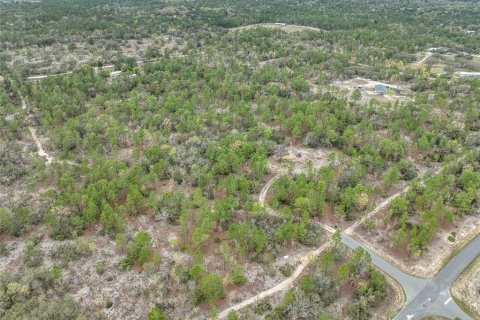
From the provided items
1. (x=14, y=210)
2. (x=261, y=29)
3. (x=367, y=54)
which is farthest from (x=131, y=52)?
(x=14, y=210)

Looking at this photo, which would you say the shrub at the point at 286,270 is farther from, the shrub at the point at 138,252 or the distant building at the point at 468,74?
the distant building at the point at 468,74

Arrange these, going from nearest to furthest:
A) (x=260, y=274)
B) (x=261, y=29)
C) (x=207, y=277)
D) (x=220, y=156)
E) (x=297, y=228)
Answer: (x=207, y=277) < (x=260, y=274) < (x=297, y=228) < (x=220, y=156) < (x=261, y=29)

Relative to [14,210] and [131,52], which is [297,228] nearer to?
[14,210]

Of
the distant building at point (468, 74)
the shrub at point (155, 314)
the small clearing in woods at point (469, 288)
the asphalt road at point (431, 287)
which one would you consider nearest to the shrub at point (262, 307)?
the shrub at point (155, 314)

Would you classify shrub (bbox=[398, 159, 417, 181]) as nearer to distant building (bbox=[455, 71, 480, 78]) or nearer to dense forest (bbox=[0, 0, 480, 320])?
dense forest (bbox=[0, 0, 480, 320])

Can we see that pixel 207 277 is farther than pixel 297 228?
No

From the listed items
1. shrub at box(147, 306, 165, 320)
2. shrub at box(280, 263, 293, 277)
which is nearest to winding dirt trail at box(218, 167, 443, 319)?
shrub at box(280, 263, 293, 277)
